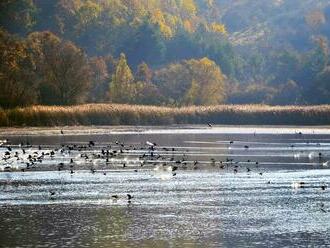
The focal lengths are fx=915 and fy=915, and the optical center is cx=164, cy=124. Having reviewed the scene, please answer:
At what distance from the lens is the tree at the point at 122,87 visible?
116062 millimetres

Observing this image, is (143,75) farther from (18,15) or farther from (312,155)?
(312,155)

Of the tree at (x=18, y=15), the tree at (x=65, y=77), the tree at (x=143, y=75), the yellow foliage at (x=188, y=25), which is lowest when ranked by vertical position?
the tree at (x=65, y=77)

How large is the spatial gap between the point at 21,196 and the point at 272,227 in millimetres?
11070

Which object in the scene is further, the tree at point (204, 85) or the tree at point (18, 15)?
the tree at point (18, 15)

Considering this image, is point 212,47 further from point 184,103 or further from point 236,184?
point 236,184

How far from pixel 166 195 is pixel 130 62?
384 ft

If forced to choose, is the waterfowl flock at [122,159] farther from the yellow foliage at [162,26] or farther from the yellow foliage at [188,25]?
the yellow foliage at [188,25]

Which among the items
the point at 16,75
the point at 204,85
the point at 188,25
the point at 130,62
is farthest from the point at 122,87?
the point at 188,25

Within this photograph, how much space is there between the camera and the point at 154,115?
9019cm

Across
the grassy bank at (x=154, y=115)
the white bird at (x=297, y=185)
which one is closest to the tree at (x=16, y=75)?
the grassy bank at (x=154, y=115)

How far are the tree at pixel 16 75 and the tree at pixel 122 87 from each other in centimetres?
1717

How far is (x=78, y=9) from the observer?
154750mm

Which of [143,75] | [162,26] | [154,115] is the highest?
[162,26]

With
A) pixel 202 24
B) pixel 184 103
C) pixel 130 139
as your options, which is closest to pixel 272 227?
pixel 130 139
